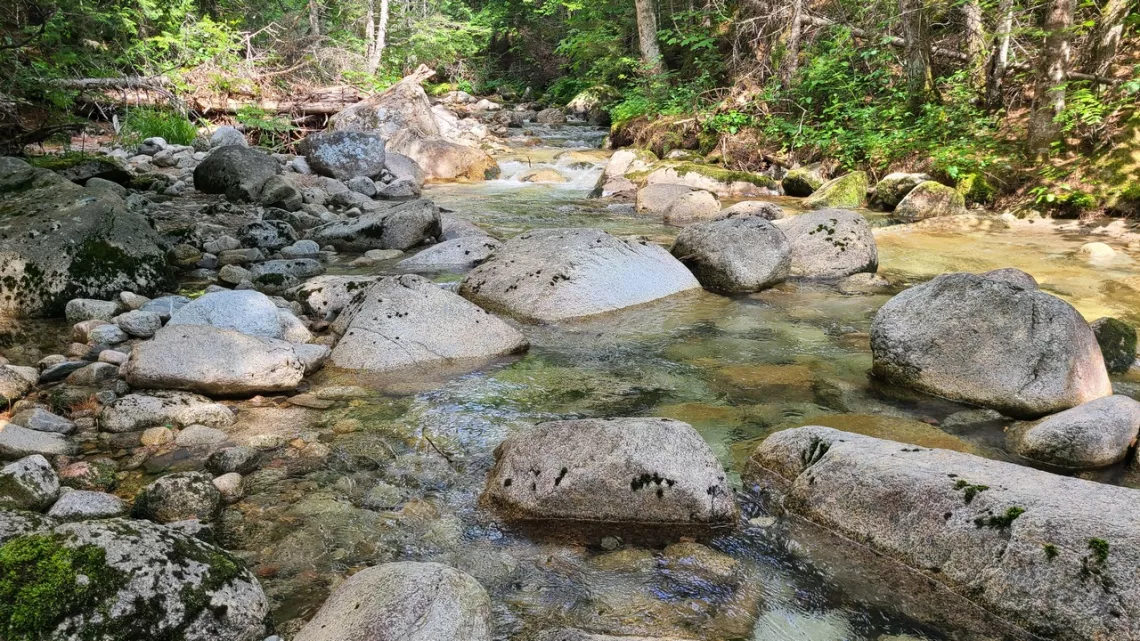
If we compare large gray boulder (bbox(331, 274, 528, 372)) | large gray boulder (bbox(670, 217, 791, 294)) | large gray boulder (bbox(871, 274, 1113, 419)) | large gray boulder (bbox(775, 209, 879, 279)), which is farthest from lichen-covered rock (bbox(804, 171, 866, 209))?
large gray boulder (bbox(331, 274, 528, 372))

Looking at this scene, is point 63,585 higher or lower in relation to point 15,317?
higher

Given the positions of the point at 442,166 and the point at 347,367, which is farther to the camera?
the point at 442,166

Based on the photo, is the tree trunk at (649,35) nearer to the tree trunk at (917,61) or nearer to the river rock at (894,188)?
the tree trunk at (917,61)

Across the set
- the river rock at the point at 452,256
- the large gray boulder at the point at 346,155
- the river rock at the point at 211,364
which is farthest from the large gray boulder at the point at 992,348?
the large gray boulder at the point at 346,155

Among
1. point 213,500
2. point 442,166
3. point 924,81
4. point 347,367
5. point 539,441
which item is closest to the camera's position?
point 213,500

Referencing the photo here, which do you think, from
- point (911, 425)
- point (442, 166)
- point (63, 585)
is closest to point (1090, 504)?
point (911, 425)

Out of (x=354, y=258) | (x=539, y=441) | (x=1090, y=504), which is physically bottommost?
(x=354, y=258)

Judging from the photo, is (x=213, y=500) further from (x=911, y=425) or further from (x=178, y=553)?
(x=911, y=425)

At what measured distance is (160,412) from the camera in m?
3.79

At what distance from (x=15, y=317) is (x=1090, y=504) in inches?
264

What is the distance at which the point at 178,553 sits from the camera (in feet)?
7.30

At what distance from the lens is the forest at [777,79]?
31.0 ft

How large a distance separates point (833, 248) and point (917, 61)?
707 centimetres

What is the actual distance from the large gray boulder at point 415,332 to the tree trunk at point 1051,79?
8875 millimetres
